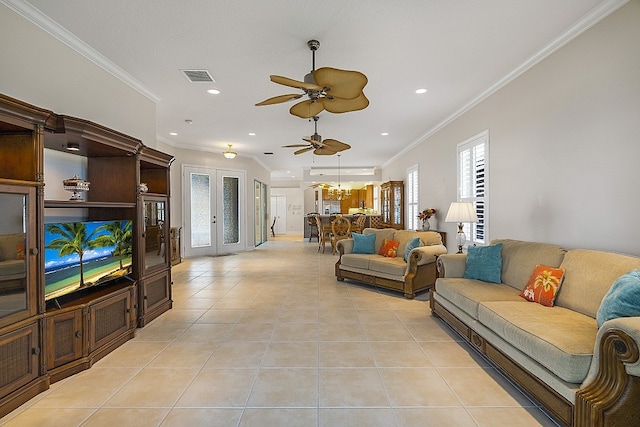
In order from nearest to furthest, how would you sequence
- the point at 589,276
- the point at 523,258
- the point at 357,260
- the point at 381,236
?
the point at 589,276 → the point at 523,258 → the point at 357,260 → the point at 381,236

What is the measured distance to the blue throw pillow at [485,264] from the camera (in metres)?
3.28

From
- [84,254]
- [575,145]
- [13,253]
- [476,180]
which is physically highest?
[575,145]

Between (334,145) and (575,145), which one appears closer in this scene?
(575,145)

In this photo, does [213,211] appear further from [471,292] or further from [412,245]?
[471,292]

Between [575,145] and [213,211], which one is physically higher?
[575,145]

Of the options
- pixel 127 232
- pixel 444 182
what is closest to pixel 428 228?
pixel 444 182

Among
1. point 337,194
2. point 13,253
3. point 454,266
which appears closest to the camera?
point 13,253

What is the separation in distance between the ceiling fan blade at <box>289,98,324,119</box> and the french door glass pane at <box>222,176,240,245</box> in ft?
20.2

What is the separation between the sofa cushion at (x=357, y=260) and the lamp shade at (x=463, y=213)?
152 centimetres

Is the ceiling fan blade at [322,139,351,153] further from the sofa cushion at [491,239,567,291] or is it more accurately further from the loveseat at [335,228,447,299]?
the sofa cushion at [491,239,567,291]

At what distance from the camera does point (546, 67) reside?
317 cm

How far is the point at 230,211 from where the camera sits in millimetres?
8945

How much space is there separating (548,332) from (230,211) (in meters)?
8.14

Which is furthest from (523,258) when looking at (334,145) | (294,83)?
(334,145)
